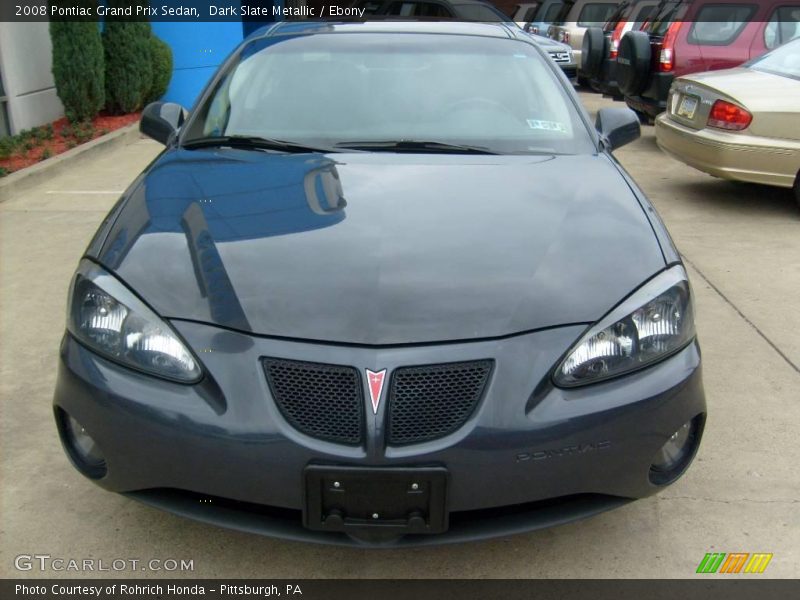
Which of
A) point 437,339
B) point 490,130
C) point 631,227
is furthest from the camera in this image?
point 490,130

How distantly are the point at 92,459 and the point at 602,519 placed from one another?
1.61 metres

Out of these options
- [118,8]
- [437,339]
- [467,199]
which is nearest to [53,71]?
[118,8]

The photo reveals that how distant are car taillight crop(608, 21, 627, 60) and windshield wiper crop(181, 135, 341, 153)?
9.91 metres

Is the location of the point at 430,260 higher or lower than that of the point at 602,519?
higher

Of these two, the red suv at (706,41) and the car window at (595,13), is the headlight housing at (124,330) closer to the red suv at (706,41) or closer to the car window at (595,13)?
the red suv at (706,41)

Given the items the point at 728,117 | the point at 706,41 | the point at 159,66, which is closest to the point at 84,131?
A: the point at 159,66

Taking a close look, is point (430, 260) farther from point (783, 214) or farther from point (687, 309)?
point (783, 214)

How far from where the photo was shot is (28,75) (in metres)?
9.17

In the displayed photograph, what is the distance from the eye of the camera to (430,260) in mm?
2418

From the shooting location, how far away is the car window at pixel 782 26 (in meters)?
9.01

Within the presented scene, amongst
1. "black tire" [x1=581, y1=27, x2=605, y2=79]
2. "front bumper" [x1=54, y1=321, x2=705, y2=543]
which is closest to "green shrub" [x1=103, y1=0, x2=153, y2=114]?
"black tire" [x1=581, y1=27, x2=605, y2=79]

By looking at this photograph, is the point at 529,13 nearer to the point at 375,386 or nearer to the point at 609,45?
the point at 609,45

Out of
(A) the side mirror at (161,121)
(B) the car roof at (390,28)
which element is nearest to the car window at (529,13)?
(B) the car roof at (390,28)

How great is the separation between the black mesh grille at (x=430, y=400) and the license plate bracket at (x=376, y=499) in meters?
0.10
